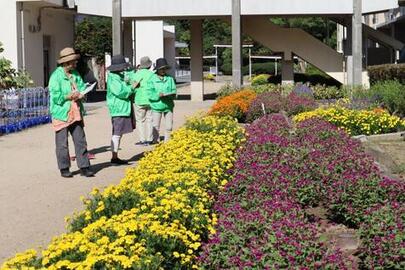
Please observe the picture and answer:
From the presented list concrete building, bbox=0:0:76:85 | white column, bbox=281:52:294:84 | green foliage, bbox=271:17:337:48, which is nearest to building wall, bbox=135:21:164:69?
concrete building, bbox=0:0:76:85

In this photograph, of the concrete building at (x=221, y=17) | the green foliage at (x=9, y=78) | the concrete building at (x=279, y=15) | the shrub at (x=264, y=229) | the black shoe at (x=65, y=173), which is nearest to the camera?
the shrub at (x=264, y=229)

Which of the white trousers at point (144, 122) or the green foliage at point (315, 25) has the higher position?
the green foliage at point (315, 25)

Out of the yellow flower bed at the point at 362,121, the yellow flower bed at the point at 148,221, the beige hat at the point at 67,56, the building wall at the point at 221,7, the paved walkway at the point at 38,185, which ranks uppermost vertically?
the building wall at the point at 221,7

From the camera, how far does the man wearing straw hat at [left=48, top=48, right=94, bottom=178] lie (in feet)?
31.5

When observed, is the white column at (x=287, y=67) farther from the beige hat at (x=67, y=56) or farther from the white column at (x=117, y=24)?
the beige hat at (x=67, y=56)

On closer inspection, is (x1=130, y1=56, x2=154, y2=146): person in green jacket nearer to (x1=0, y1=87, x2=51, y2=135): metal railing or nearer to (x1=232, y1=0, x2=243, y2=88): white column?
(x1=0, y1=87, x2=51, y2=135): metal railing

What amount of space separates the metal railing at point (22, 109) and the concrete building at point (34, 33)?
5.63 meters

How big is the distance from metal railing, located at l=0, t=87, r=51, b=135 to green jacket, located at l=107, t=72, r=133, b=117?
6.42 m

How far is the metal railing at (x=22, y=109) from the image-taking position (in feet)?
55.7

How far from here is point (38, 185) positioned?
9.35 metres

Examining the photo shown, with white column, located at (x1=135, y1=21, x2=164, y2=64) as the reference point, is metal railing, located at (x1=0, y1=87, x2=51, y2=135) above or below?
below

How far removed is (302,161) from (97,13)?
1912 centimetres

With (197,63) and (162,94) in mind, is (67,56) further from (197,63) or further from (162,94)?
(197,63)

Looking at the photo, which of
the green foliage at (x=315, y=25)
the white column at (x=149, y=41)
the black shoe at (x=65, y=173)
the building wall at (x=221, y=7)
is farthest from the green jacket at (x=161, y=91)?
the green foliage at (x=315, y=25)
